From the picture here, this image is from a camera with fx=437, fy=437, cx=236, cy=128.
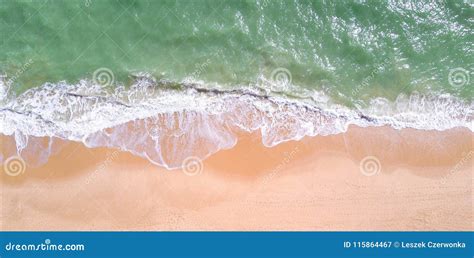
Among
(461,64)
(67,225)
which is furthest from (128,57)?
(461,64)

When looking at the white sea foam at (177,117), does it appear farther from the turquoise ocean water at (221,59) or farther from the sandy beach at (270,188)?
the sandy beach at (270,188)

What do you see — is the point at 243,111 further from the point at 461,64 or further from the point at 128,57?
the point at 461,64

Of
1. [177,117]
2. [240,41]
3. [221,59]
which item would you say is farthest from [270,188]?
[240,41]

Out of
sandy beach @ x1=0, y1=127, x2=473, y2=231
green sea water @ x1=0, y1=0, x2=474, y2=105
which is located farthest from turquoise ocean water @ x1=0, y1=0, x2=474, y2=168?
sandy beach @ x1=0, y1=127, x2=473, y2=231

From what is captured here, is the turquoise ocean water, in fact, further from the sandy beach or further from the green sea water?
the sandy beach

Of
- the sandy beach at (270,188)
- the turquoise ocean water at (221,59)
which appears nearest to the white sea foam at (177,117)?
the turquoise ocean water at (221,59)
